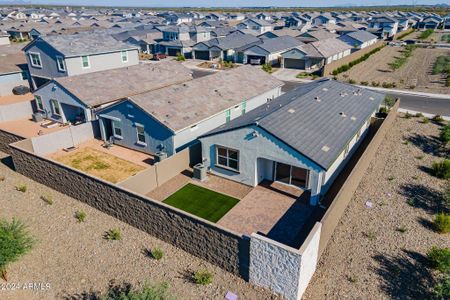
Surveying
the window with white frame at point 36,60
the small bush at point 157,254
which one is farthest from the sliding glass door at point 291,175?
the window with white frame at point 36,60

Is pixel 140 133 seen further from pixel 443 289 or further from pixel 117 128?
pixel 443 289

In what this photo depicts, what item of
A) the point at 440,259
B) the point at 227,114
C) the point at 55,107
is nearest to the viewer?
the point at 440,259

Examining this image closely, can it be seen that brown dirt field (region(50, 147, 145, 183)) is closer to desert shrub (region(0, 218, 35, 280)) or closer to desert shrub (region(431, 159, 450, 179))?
desert shrub (region(0, 218, 35, 280))

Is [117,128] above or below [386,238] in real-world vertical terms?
above

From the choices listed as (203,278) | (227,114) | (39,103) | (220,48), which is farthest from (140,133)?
(220,48)

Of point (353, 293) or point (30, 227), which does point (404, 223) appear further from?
point (30, 227)

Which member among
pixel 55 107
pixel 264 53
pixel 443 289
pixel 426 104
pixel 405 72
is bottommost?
pixel 405 72

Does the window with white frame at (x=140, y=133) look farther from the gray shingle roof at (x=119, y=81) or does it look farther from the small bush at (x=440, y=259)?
the small bush at (x=440, y=259)
